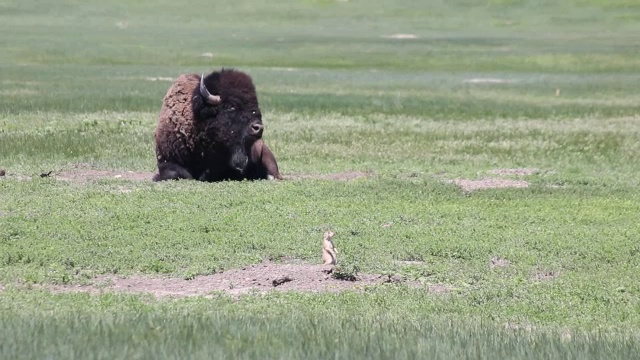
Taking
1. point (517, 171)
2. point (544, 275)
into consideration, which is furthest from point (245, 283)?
point (517, 171)

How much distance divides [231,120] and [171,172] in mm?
1247

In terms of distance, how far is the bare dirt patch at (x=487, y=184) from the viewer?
18531 mm

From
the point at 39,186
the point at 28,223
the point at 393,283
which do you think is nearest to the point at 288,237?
the point at 393,283

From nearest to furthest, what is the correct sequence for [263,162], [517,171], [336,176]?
[263,162] < [336,176] < [517,171]

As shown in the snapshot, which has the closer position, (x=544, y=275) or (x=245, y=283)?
(x=245, y=283)

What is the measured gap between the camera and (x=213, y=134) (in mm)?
19047

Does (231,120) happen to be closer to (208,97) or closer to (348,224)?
(208,97)

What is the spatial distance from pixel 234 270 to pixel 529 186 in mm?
7905

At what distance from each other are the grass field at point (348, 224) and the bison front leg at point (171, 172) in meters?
0.61

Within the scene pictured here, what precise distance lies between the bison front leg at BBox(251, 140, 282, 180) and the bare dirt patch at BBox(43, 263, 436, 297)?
7268 mm

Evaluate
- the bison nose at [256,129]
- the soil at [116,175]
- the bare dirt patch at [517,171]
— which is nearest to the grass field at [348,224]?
the soil at [116,175]

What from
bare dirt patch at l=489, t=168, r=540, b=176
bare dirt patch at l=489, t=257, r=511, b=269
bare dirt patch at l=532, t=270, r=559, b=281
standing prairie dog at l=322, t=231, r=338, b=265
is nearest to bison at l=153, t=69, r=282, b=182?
bare dirt patch at l=489, t=168, r=540, b=176

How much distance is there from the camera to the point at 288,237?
13625mm

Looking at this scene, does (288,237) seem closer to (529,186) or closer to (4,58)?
(529,186)
